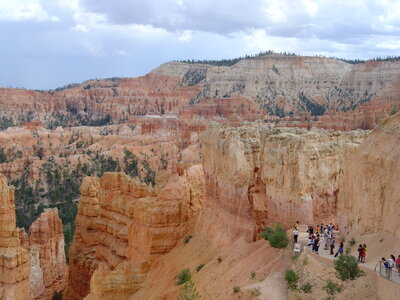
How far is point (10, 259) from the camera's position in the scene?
23.4 meters

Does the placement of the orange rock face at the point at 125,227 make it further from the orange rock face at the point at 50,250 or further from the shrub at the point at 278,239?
the shrub at the point at 278,239

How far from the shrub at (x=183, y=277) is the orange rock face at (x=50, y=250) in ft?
45.5

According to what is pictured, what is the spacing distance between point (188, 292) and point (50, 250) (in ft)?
57.8

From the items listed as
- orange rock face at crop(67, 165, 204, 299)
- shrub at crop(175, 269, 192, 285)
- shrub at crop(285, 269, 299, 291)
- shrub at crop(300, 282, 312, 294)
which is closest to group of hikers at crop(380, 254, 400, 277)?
shrub at crop(300, 282, 312, 294)

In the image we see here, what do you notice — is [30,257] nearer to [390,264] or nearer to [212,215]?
[212,215]

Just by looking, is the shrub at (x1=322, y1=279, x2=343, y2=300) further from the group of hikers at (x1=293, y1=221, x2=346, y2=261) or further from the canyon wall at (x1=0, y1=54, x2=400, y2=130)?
the canyon wall at (x1=0, y1=54, x2=400, y2=130)

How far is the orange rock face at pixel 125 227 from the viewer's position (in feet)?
74.6

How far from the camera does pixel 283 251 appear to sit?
634 inches

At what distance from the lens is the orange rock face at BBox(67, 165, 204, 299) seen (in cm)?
2273

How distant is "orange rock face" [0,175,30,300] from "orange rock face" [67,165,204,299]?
3.32m

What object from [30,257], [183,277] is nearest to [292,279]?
[183,277]

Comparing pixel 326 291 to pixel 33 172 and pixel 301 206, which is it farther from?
pixel 33 172

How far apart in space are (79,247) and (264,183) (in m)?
16.6

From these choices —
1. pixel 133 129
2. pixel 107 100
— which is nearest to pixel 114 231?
pixel 133 129
